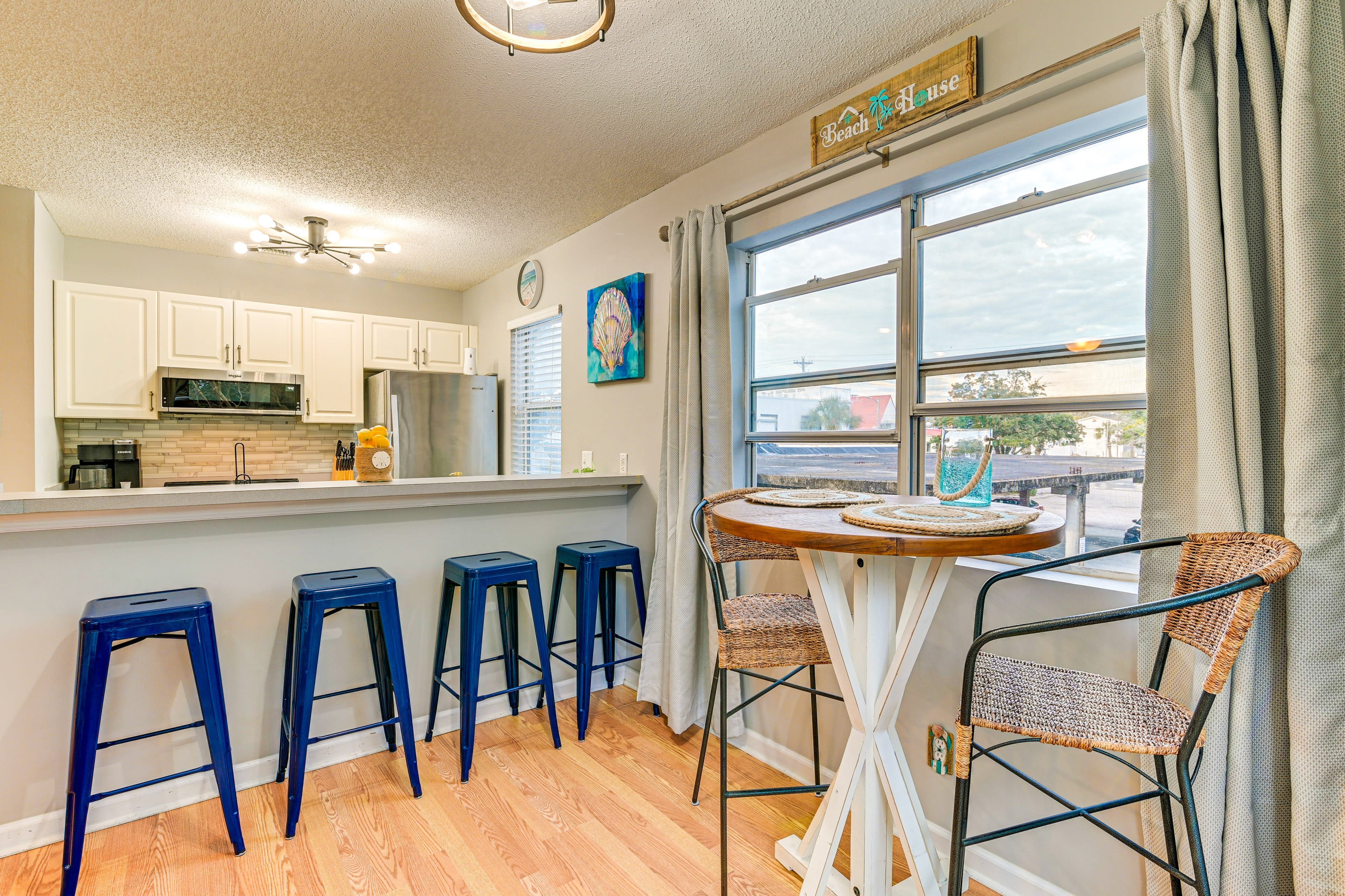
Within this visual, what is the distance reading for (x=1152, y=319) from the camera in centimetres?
139

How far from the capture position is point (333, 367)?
436 centimetres

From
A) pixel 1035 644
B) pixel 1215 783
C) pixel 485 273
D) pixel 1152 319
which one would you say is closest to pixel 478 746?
pixel 1035 644

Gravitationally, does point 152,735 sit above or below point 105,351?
below

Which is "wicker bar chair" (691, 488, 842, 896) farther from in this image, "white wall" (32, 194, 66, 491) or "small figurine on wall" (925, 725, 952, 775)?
"white wall" (32, 194, 66, 491)

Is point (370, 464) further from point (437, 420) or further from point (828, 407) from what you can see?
point (437, 420)

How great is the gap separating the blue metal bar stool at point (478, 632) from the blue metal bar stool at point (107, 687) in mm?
686

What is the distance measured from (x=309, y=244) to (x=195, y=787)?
103 inches

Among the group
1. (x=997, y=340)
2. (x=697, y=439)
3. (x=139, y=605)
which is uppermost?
(x=997, y=340)

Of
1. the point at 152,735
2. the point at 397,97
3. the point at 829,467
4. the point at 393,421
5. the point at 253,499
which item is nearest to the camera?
the point at 152,735

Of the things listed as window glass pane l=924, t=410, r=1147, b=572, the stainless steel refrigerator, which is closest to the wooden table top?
window glass pane l=924, t=410, r=1147, b=572

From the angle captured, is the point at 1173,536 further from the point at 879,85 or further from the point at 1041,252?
the point at 879,85

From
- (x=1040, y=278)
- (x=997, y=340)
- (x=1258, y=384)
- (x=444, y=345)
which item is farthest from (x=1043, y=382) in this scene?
(x=444, y=345)

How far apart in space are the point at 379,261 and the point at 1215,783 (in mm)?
4742

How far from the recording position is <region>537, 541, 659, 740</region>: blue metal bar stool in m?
2.59
